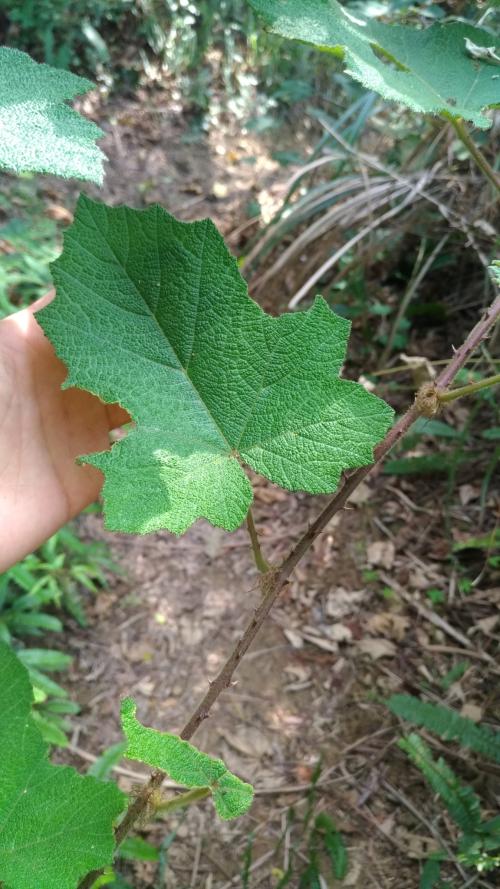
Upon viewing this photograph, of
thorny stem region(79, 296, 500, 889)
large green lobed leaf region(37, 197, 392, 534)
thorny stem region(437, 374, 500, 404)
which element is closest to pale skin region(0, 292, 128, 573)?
large green lobed leaf region(37, 197, 392, 534)

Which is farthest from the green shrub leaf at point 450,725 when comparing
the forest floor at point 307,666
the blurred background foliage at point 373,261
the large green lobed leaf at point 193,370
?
the large green lobed leaf at point 193,370

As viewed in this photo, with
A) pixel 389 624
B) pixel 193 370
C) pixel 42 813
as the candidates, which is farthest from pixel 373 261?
pixel 42 813

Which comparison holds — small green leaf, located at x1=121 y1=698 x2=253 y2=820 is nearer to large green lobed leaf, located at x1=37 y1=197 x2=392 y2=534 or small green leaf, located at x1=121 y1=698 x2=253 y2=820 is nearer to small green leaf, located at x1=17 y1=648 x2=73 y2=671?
large green lobed leaf, located at x1=37 y1=197 x2=392 y2=534

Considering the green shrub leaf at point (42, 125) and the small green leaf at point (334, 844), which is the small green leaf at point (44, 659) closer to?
the small green leaf at point (334, 844)

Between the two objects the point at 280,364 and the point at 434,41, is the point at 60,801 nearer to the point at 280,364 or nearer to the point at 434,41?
the point at 280,364

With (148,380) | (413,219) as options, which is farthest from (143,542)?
(148,380)
